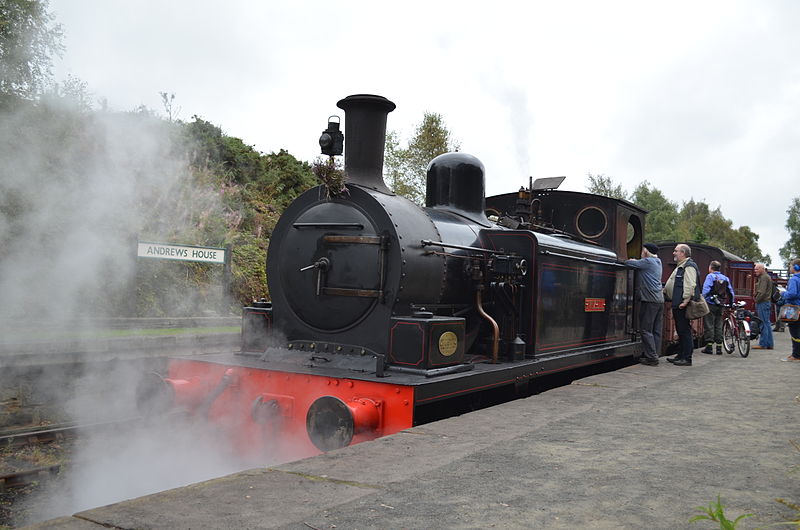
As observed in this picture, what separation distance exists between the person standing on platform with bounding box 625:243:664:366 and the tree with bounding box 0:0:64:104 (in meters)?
8.23

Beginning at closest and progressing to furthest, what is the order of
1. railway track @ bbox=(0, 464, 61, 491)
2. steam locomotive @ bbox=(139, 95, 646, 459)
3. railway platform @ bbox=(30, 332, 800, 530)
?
railway platform @ bbox=(30, 332, 800, 530)
railway track @ bbox=(0, 464, 61, 491)
steam locomotive @ bbox=(139, 95, 646, 459)

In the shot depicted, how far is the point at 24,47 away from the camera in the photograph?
31.6 feet

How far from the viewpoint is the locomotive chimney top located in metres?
5.12

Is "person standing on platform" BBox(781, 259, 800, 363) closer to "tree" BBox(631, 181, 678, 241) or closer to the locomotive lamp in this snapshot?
the locomotive lamp

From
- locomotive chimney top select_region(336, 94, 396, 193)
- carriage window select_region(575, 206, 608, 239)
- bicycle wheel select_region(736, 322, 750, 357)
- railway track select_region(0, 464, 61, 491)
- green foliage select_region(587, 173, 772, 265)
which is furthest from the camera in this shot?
green foliage select_region(587, 173, 772, 265)

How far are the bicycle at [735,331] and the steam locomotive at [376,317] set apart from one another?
4.77 metres

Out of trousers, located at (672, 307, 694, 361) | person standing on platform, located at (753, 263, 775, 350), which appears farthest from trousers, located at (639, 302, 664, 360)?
person standing on platform, located at (753, 263, 775, 350)

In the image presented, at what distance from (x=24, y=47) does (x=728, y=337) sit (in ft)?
38.2

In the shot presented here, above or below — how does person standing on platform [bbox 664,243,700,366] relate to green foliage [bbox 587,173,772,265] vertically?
below

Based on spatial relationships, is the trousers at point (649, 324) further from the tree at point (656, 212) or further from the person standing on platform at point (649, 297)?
the tree at point (656, 212)

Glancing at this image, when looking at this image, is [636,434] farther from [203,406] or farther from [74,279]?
[74,279]

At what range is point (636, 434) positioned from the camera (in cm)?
379

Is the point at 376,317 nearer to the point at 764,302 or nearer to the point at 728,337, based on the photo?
the point at 728,337

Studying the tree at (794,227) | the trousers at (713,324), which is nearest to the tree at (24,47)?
the trousers at (713,324)
